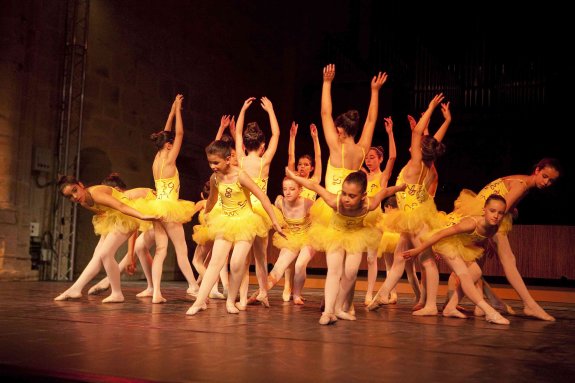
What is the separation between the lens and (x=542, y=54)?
1273cm

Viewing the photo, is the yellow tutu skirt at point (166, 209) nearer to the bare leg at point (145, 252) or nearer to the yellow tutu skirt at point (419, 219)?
the bare leg at point (145, 252)

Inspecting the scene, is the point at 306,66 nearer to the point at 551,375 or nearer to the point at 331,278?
the point at 331,278

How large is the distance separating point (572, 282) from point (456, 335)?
681cm

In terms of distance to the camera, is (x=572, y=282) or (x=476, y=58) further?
(x=476, y=58)

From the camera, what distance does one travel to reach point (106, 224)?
6492 millimetres

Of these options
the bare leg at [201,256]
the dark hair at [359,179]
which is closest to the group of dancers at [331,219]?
the dark hair at [359,179]

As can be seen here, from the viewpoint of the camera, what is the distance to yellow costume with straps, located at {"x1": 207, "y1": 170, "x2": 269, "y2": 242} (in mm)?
5469

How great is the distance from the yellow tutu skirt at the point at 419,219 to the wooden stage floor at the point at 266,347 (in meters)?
0.83

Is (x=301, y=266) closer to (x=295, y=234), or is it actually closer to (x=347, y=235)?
(x=295, y=234)

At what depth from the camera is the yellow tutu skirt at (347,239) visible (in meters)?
5.11

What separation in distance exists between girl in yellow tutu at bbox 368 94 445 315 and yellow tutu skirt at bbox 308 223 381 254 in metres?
0.92

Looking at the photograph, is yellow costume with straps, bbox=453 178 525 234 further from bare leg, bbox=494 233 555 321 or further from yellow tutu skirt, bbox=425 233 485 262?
yellow tutu skirt, bbox=425 233 485 262

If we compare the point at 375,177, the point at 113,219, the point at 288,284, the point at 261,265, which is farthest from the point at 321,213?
the point at 113,219

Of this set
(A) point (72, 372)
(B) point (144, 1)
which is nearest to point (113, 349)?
(A) point (72, 372)
